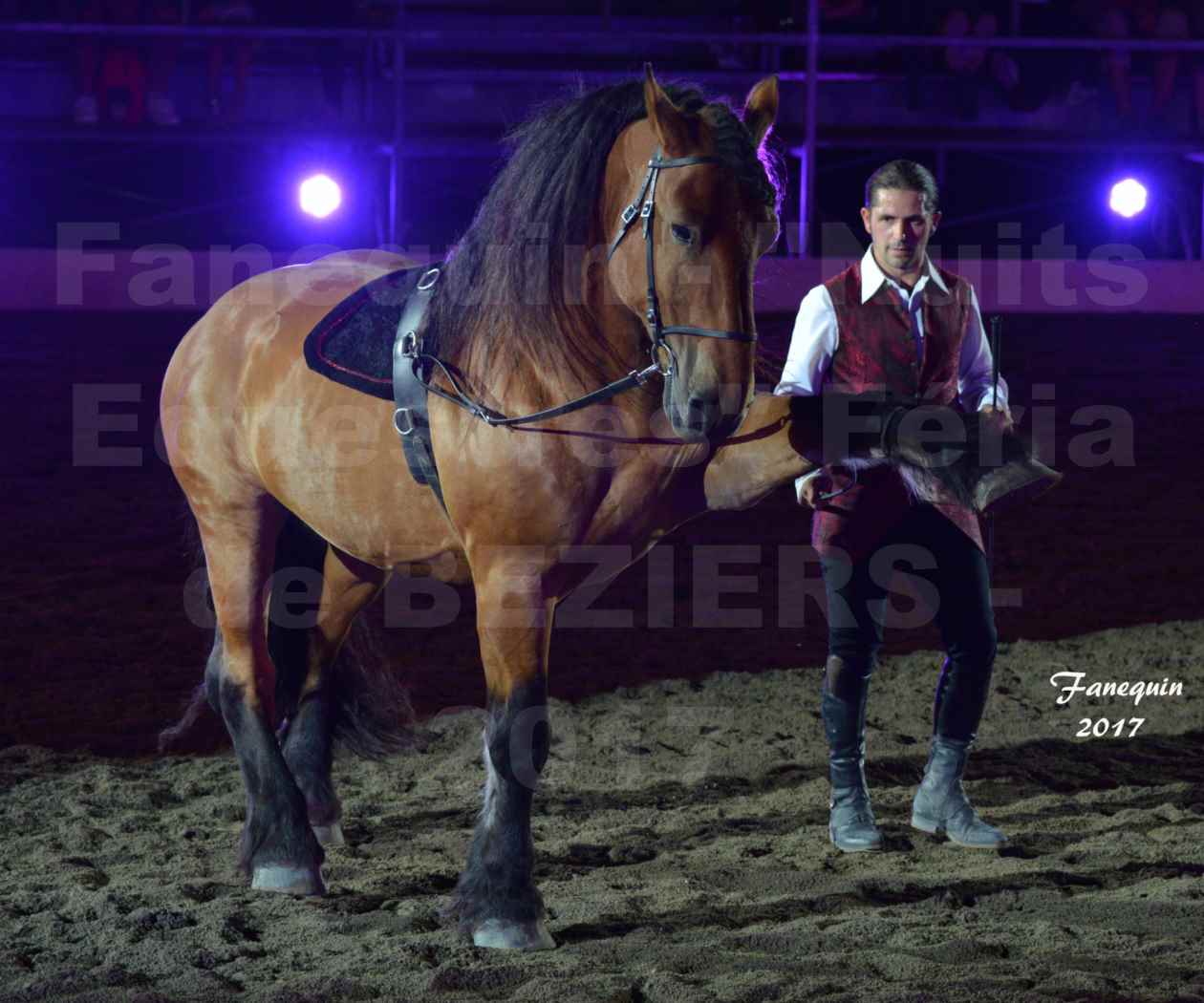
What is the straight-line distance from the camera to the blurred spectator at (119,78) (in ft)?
29.7

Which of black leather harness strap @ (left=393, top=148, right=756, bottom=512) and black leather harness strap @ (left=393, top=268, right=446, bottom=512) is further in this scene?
black leather harness strap @ (left=393, top=268, right=446, bottom=512)

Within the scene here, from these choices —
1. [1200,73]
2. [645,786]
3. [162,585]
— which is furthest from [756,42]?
[645,786]

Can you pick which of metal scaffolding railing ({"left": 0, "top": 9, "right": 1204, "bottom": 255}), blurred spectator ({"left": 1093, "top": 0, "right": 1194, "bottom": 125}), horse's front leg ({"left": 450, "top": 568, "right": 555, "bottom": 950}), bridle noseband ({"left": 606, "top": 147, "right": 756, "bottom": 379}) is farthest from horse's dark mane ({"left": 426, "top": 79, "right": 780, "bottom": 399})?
blurred spectator ({"left": 1093, "top": 0, "right": 1194, "bottom": 125})

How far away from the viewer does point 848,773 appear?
3588 mm

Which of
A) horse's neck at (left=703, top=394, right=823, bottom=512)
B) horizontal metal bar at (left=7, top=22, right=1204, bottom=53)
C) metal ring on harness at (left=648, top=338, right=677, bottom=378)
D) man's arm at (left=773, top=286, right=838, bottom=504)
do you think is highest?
horizontal metal bar at (left=7, top=22, right=1204, bottom=53)

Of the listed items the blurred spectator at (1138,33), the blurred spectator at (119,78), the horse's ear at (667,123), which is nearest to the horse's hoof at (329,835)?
the horse's ear at (667,123)

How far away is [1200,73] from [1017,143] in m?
1.38

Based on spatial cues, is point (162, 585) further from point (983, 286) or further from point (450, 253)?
point (983, 286)

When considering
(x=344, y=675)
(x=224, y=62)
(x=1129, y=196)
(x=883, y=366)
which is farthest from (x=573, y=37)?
(x=883, y=366)

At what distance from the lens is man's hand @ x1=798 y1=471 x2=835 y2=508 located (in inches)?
131

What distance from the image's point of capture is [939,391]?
3402mm

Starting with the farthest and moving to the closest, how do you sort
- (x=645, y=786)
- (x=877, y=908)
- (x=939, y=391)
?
(x=645, y=786) → (x=939, y=391) → (x=877, y=908)

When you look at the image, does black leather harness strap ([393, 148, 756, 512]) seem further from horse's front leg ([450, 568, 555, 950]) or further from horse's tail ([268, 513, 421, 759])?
horse's tail ([268, 513, 421, 759])

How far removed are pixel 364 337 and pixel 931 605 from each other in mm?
1446
